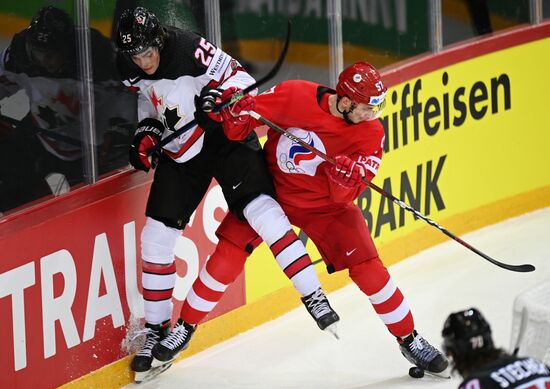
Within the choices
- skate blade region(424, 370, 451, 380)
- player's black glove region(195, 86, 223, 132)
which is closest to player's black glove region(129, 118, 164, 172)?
player's black glove region(195, 86, 223, 132)

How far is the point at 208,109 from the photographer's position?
436 cm

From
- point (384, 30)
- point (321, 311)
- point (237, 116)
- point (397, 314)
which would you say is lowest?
point (397, 314)

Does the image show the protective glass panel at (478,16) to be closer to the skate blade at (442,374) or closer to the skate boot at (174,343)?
the skate blade at (442,374)

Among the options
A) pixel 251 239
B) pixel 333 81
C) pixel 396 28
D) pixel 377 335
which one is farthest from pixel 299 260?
pixel 396 28

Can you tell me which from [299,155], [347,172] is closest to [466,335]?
[347,172]

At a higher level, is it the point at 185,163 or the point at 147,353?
the point at 185,163

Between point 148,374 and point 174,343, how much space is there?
0.62 feet

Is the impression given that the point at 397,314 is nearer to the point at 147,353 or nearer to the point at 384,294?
the point at 384,294

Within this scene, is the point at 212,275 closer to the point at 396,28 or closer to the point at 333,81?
the point at 333,81

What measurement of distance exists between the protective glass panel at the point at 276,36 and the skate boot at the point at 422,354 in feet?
4.16

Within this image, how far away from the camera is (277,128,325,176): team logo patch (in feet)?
14.9

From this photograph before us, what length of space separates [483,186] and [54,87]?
265cm

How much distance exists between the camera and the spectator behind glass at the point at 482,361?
2766mm

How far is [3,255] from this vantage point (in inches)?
168
